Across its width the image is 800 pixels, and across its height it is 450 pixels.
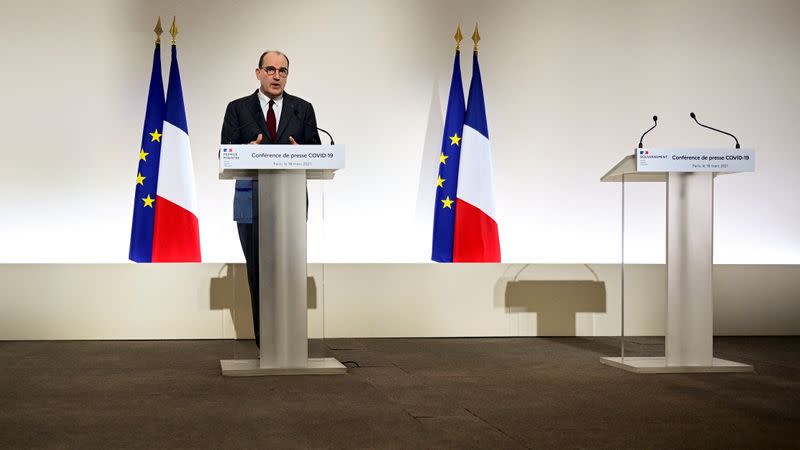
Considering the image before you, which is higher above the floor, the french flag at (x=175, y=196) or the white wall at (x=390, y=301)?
the french flag at (x=175, y=196)

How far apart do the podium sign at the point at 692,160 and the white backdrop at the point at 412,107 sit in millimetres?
2626

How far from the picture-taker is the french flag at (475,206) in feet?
21.1

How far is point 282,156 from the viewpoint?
417 centimetres

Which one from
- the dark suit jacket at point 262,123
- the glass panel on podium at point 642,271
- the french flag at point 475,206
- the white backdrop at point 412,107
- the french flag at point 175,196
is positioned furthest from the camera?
the white backdrop at point 412,107

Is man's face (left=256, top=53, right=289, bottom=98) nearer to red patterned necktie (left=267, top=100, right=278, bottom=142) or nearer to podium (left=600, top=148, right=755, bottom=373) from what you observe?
red patterned necktie (left=267, top=100, right=278, bottom=142)

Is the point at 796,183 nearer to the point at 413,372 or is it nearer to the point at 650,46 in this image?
the point at 650,46

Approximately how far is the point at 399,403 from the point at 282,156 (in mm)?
1318

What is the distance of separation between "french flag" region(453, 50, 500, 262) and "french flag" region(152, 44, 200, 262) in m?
1.82

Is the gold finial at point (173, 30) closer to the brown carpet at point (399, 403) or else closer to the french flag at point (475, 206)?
the french flag at point (475, 206)

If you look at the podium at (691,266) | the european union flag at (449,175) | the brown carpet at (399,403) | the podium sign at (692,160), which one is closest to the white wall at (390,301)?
the european union flag at (449,175)

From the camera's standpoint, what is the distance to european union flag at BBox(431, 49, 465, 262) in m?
6.49

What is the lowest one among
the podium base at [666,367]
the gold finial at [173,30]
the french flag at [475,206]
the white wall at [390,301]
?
the podium base at [666,367]

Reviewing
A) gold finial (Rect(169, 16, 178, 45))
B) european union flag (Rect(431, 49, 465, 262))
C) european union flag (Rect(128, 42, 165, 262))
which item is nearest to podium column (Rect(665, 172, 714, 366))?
european union flag (Rect(431, 49, 465, 262))

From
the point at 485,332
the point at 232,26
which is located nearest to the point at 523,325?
the point at 485,332
